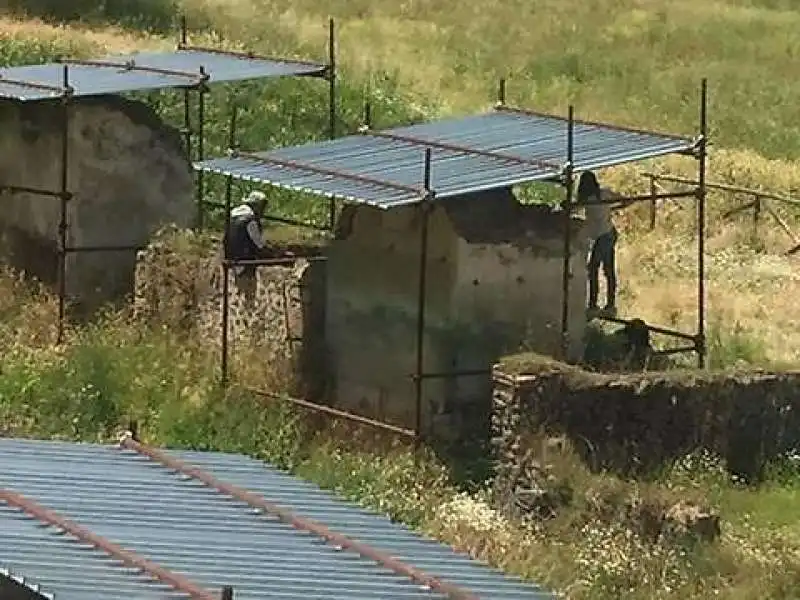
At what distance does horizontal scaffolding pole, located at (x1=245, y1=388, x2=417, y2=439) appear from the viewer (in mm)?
17578

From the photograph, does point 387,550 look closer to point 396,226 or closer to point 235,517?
point 235,517

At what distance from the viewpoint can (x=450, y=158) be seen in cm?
1861

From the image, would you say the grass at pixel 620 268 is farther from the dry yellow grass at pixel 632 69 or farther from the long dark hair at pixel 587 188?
the long dark hair at pixel 587 188

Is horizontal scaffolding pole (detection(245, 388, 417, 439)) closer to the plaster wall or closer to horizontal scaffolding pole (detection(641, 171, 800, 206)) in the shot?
the plaster wall

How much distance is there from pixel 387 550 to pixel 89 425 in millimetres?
7825

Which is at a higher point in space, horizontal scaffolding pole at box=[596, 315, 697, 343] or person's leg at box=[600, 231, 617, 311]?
person's leg at box=[600, 231, 617, 311]

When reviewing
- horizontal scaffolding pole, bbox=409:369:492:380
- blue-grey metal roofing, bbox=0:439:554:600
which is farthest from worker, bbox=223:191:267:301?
blue-grey metal roofing, bbox=0:439:554:600

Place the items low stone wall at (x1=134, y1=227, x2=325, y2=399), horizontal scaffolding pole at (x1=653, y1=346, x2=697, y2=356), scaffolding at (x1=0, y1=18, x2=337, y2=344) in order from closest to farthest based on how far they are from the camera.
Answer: low stone wall at (x1=134, y1=227, x2=325, y2=399)
horizontal scaffolding pole at (x1=653, y1=346, x2=697, y2=356)
scaffolding at (x1=0, y1=18, x2=337, y2=344)

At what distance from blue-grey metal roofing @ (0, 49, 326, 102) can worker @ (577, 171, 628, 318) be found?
3.78 meters

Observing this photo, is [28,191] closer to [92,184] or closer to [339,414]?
[92,184]

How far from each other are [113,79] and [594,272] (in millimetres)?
5014

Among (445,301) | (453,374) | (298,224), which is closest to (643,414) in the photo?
(453,374)

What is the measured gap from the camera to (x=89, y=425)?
18594 mm

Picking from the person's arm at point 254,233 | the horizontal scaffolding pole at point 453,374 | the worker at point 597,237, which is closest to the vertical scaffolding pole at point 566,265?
the worker at point 597,237
